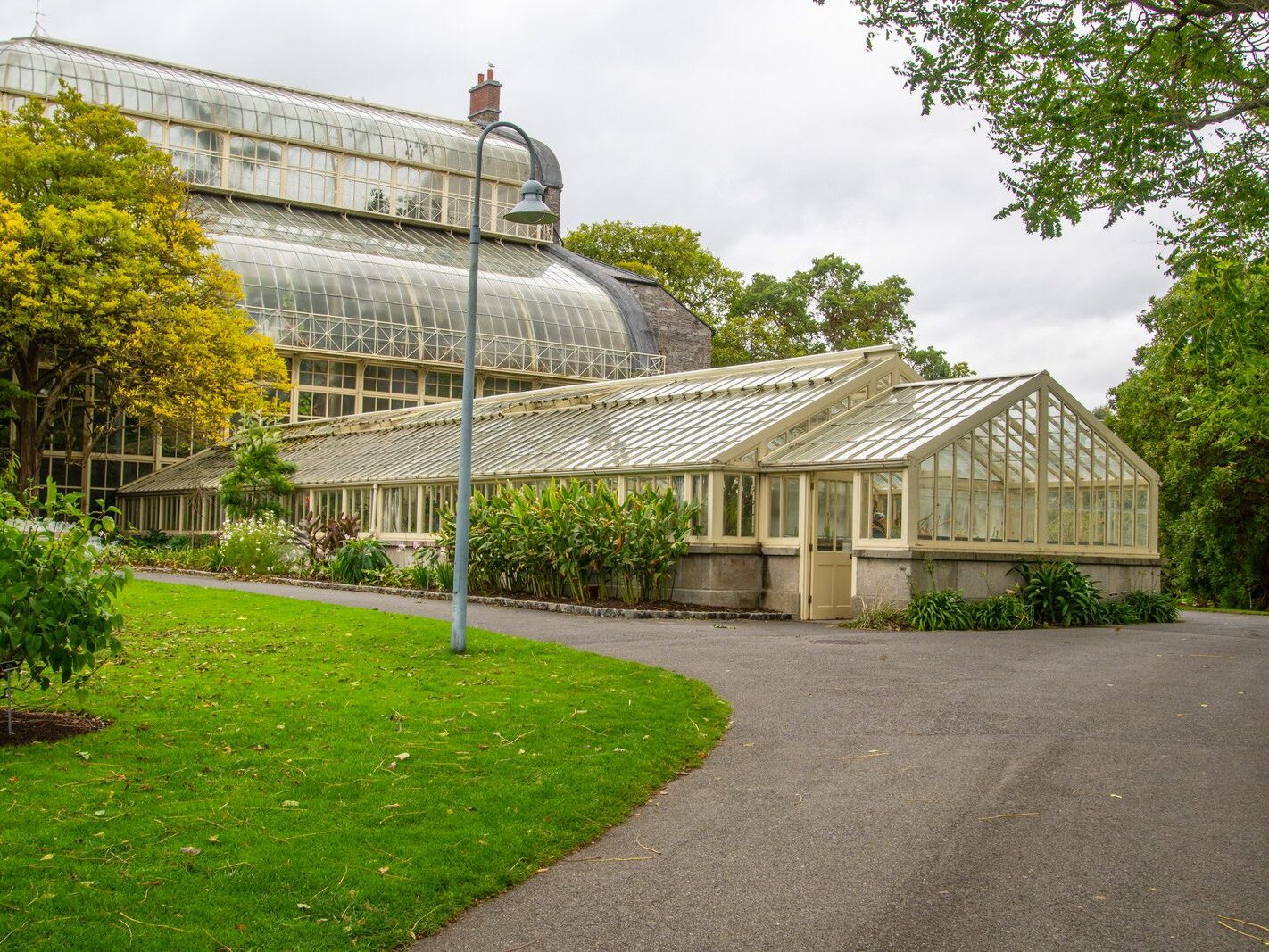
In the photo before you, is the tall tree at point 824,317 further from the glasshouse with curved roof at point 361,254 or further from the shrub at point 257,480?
the shrub at point 257,480

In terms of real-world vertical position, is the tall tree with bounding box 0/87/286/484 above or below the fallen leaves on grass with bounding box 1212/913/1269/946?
above

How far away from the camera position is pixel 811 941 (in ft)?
16.5

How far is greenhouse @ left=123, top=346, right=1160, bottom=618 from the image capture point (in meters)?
18.8

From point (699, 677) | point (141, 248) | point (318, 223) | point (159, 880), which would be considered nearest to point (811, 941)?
point (159, 880)

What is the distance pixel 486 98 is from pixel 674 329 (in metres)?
16.7

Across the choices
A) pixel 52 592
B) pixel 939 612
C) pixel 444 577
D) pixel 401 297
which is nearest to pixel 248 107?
pixel 401 297

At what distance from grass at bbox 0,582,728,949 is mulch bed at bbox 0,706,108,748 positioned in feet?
0.57

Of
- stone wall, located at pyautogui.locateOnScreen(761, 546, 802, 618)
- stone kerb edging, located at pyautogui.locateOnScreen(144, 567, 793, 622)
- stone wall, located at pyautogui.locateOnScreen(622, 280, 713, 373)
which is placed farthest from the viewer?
stone wall, located at pyautogui.locateOnScreen(622, 280, 713, 373)

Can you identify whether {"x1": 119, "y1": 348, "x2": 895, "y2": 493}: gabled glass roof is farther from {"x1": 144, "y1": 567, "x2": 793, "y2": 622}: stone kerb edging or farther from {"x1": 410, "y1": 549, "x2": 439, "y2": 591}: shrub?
{"x1": 144, "y1": 567, "x2": 793, "y2": 622}: stone kerb edging

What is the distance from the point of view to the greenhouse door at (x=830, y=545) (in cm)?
1967

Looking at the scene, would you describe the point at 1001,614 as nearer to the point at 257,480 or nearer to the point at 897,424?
the point at 897,424

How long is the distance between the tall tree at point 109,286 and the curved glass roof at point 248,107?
1273cm

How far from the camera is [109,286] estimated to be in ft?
105

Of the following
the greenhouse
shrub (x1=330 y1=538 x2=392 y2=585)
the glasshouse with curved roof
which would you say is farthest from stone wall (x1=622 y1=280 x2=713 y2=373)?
shrub (x1=330 y1=538 x2=392 y2=585)
